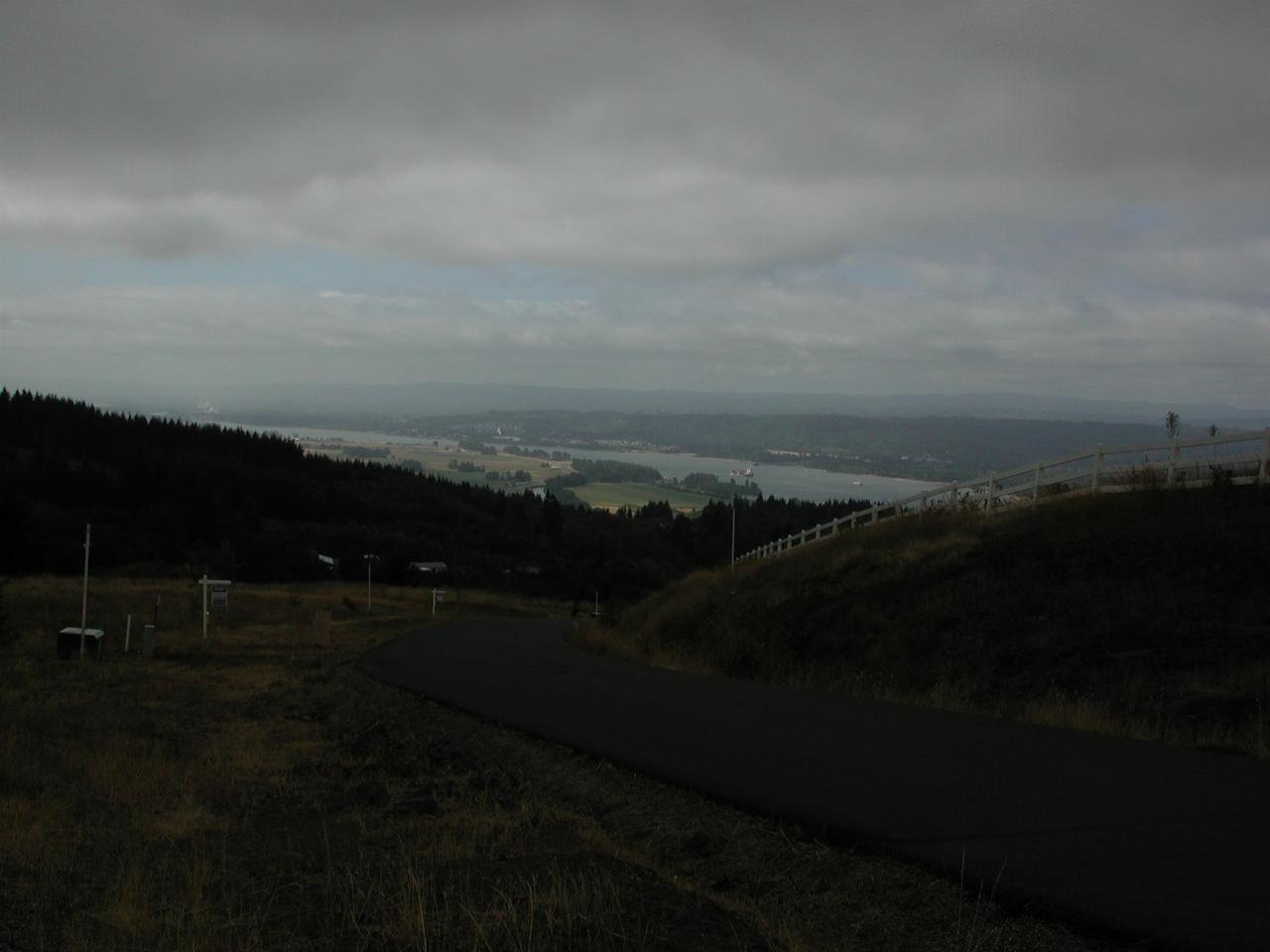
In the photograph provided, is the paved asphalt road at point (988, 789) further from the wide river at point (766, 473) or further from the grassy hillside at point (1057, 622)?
the wide river at point (766, 473)

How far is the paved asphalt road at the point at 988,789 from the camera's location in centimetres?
573

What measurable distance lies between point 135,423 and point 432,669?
115m

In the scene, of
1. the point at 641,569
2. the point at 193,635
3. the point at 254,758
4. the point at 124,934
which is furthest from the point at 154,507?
the point at 124,934

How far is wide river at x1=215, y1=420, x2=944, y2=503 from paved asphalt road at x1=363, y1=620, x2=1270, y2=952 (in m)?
27.2

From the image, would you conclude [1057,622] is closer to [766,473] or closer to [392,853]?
[392,853]

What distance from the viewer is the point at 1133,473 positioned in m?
20.1

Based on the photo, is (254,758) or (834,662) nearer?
(254,758)

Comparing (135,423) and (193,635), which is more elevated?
(135,423)

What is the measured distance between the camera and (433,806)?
8.80 metres

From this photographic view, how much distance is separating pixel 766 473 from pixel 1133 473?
6513 centimetres

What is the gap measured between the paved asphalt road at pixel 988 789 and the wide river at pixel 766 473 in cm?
→ 2723

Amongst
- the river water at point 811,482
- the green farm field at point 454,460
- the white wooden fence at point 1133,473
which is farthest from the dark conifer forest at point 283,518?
the white wooden fence at point 1133,473

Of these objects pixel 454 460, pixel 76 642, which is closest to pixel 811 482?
pixel 76 642

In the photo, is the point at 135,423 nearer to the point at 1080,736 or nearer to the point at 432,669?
the point at 432,669
